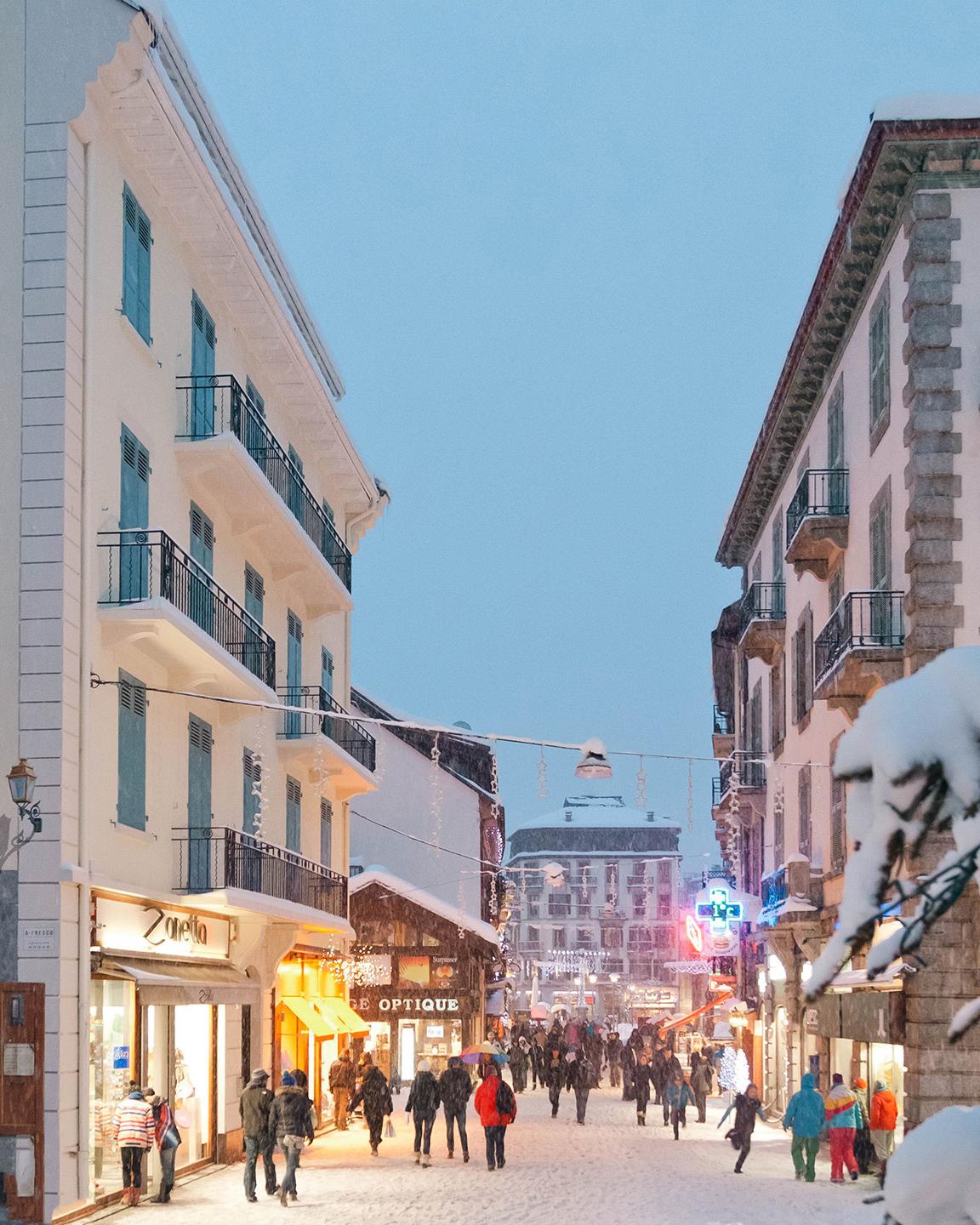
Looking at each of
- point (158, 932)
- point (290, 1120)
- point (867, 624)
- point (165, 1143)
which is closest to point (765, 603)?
point (867, 624)

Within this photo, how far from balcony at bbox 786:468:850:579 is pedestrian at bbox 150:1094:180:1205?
13.7 metres

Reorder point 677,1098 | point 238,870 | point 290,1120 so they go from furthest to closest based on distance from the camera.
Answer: point 677,1098, point 238,870, point 290,1120

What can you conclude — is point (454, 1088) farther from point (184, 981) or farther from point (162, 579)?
point (162, 579)

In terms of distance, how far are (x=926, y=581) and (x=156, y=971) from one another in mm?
10665

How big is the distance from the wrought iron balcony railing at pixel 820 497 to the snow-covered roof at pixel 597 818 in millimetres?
89785

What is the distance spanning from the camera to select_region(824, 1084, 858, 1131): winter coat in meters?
25.0

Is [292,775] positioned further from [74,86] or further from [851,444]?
[74,86]

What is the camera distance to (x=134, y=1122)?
2062 cm

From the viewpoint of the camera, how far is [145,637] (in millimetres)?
21953

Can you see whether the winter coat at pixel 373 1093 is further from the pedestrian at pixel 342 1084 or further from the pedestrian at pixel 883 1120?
the pedestrian at pixel 883 1120

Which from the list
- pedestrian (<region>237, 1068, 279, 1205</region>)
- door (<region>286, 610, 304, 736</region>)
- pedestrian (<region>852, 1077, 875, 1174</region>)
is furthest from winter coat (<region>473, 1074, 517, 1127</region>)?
door (<region>286, 610, 304, 736</region>)

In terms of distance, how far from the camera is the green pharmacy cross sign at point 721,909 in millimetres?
44438

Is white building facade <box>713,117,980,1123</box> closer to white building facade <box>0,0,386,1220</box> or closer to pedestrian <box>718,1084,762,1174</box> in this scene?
pedestrian <box>718,1084,762,1174</box>

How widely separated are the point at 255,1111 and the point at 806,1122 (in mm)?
7544
